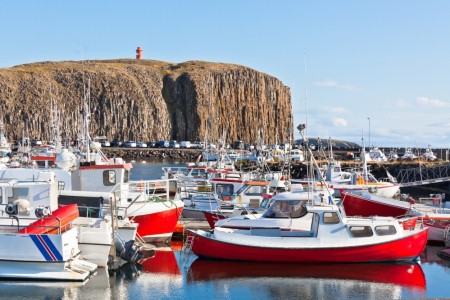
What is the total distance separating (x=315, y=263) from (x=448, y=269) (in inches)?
170

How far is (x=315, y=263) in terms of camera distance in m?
20.8

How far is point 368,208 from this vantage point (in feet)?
90.9

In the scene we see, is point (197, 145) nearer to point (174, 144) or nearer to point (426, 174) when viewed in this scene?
point (174, 144)

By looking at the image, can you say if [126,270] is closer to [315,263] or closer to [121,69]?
[315,263]

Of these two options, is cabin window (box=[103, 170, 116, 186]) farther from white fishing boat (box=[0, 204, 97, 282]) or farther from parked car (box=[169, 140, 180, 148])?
parked car (box=[169, 140, 180, 148])

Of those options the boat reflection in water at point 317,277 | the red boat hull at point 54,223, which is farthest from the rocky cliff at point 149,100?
the red boat hull at point 54,223

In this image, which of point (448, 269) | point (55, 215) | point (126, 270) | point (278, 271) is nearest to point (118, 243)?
point (126, 270)

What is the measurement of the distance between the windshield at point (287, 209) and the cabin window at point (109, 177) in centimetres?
655

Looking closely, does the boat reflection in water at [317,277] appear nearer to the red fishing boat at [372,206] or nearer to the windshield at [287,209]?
the windshield at [287,209]

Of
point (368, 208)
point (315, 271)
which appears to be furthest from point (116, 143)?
point (315, 271)

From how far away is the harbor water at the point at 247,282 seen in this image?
17.8 meters

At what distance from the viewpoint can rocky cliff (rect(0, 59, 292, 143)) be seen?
139 meters

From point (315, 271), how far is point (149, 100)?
432 ft

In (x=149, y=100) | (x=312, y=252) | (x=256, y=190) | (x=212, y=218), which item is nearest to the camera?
(x=312, y=252)
